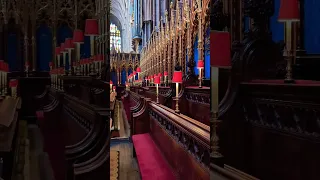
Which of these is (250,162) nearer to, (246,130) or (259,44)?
(246,130)

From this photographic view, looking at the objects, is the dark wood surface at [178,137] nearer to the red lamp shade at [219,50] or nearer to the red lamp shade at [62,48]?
the red lamp shade at [219,50]

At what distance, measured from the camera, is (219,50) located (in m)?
1.09

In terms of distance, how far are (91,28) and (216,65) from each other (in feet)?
1.51

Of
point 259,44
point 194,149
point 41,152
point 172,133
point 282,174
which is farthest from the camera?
point 172,133

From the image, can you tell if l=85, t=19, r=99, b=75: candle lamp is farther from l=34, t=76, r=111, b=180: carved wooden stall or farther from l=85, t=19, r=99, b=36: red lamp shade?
l=34, t=76, r=111, b=180: carved wooden stall

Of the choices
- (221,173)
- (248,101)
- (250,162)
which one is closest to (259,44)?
(248,101)

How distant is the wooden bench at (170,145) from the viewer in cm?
153

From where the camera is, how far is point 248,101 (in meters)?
1.67

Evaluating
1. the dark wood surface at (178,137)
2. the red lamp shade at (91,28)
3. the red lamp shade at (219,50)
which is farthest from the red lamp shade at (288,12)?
the red lamp shade at (91,28)

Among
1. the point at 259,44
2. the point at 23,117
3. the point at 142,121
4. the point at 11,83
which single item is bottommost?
the point at 142,121

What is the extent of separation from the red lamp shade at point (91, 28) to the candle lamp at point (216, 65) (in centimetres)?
42

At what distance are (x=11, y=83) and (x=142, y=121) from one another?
2411 millimetres

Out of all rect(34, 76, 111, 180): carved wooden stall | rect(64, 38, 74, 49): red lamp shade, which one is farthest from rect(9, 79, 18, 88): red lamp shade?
rect(64, 38, 74, 49): red lamp shade

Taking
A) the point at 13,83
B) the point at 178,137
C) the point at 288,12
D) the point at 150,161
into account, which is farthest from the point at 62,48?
the point at 150,161
